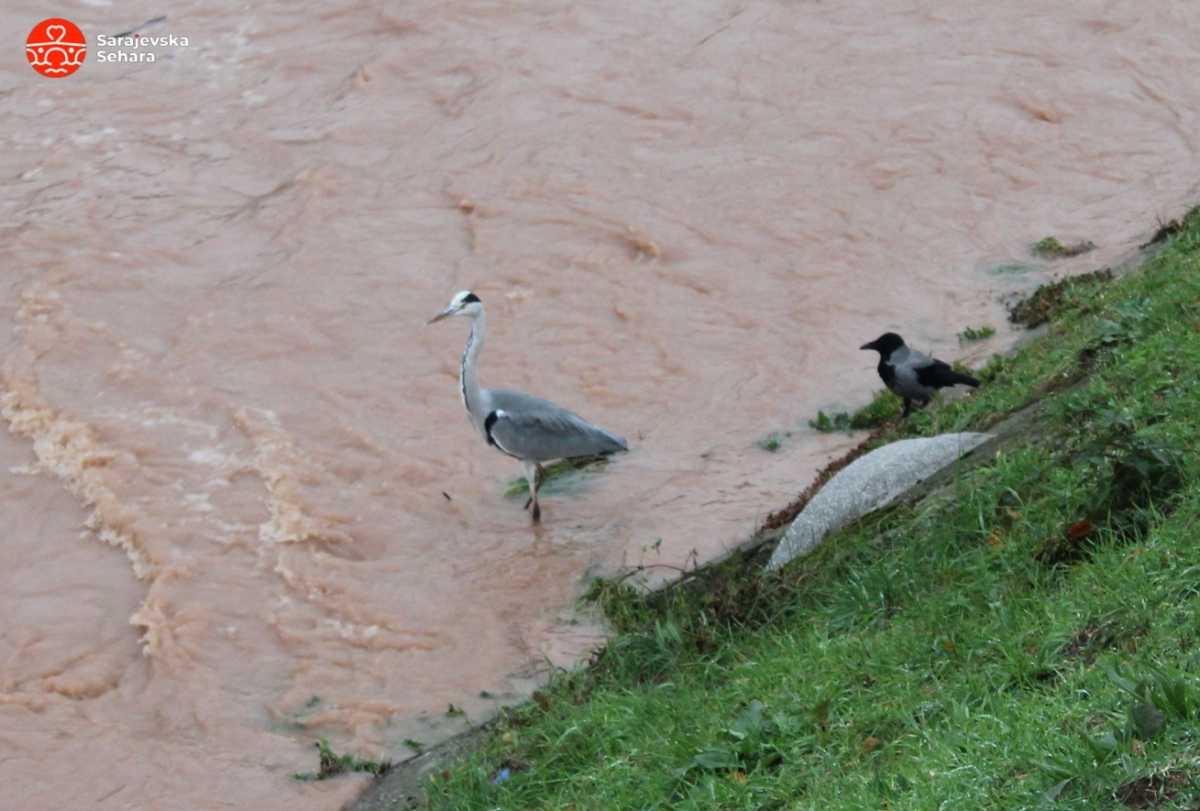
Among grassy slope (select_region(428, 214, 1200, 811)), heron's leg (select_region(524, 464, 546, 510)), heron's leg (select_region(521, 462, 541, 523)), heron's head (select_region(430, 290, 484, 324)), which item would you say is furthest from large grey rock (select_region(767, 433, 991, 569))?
heron's head (select_region(430, 290, 484, 324))

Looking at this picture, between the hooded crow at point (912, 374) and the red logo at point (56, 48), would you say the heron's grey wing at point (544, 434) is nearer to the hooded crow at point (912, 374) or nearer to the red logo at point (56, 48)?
the hooded crow at point (912, 374)

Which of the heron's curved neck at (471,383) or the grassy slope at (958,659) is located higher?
the grassy slope at (958,659)

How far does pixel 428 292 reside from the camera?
585 inches

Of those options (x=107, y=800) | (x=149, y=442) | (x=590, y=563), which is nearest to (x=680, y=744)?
(x=107, y=800)

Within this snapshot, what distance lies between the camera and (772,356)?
13.6 m

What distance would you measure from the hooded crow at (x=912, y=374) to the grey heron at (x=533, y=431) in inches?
76.1

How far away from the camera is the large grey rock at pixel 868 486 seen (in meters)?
8.57

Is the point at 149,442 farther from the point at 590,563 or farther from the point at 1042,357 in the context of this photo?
the point at 1042,357

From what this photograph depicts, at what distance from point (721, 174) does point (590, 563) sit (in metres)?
6.73

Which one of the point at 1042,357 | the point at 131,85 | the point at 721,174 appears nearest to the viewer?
the point at 1042,357

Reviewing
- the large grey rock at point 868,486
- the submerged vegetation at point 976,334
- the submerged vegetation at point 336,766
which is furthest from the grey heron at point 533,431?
the submerged vegetation at point 336,766

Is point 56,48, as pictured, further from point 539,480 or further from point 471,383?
point 539,480

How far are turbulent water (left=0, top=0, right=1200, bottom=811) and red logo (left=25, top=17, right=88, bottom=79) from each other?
23 centimetres

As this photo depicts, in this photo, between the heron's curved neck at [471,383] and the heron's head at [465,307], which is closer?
the heron's curved neck at [471,383]
